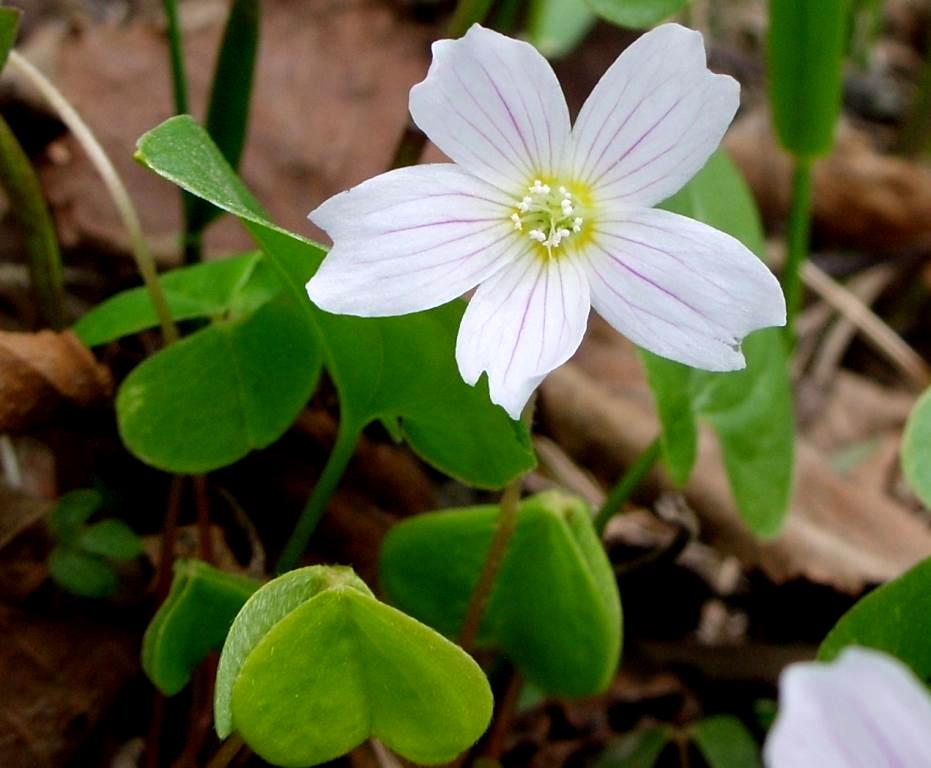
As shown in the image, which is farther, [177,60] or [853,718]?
[177,60]

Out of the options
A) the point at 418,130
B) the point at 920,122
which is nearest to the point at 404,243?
the point at 418,130

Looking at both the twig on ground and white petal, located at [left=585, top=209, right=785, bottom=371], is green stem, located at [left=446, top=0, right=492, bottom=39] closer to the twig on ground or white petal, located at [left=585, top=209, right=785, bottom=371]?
white petal, located at [left=585, top=209, right=785, bottom=371]

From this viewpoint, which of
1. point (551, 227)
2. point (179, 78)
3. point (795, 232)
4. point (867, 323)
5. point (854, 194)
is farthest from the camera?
point (854, 194)

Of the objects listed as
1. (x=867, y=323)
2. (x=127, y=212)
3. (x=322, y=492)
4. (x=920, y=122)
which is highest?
(x=127, y=212)

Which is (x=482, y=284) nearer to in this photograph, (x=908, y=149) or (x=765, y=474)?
(x=765, y=474)

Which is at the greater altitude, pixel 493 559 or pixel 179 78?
pixel 179 78

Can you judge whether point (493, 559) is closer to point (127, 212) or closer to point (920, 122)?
point (127, 212)

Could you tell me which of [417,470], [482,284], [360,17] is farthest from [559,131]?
[360,17]

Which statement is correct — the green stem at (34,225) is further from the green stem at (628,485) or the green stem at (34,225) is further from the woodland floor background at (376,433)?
the green stem at (628,485)
